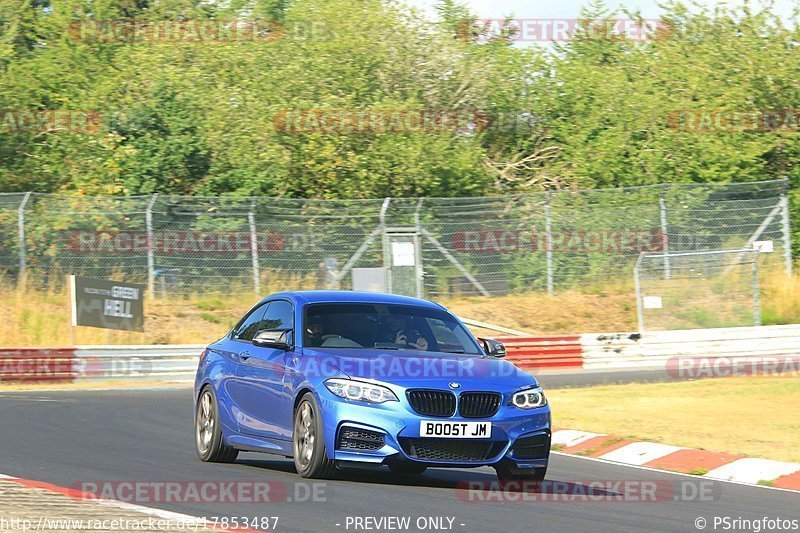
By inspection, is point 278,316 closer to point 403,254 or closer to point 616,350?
point 616,350

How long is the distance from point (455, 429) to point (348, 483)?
0.90 meters

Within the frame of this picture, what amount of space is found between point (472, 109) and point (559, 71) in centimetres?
367

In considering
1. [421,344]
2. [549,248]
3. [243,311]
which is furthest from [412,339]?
[549,248]

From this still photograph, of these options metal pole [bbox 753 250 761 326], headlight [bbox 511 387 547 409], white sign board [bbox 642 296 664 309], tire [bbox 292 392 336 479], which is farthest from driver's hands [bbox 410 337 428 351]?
metal pole [bbox 753 250 761 326]

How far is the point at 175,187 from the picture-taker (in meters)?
34.6

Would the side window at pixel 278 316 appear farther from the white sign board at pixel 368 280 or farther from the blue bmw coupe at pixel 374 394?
the white sign board at pixel 368 280

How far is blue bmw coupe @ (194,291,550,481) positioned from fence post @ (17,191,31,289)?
57.1ft

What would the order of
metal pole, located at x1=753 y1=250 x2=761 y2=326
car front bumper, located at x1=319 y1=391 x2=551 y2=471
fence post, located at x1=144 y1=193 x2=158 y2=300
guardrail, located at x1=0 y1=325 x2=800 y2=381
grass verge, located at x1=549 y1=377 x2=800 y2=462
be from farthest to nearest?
fence post, located at x1=144 y1=193 x2=158 y2=300 → metal pole, located at x1=753 y1=250 x2=761 y2=326 → guardrail, located at x1=0 y1=325 x2=800 y2=381 → grass verge, located at x1=549 y1=377 x2=800 y2=462 → car front bumper, located at x1=319 y1=391 x2=551 y2=471

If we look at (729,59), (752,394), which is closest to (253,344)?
(752,394)

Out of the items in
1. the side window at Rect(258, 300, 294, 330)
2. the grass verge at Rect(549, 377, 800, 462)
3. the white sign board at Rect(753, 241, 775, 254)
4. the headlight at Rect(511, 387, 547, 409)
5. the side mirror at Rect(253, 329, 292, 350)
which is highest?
the white sign board at Rect(753, 241, 775, 254)

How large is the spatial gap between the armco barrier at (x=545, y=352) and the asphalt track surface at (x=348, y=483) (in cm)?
1090

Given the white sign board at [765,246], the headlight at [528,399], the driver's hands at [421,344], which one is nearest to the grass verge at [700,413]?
the headlight at [528,399]

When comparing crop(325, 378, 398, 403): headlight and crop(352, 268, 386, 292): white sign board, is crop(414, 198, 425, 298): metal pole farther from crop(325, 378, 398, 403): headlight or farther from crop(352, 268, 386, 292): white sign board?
crop(325, 378, 398, 403): headlight

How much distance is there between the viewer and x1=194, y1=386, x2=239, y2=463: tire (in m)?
11.3
